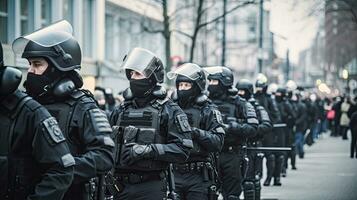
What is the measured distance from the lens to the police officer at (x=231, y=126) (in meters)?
9.68

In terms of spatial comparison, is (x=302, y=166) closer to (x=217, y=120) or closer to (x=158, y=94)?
(x=217, y=120)

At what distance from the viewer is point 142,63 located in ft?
21.9

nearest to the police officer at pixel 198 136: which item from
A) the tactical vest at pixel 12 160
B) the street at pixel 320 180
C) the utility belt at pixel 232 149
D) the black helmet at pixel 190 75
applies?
the black helmet at pixel 190 75

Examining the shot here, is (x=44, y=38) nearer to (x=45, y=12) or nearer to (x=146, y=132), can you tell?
(x=146, y=132)

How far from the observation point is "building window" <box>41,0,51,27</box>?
875 inches

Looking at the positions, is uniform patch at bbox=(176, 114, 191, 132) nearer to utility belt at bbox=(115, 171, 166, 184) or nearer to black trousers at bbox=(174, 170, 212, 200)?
utility belt at bbox=(115, 171, 166, 184)

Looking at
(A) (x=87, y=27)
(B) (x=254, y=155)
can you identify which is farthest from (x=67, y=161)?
(A) (x=87, y=27)

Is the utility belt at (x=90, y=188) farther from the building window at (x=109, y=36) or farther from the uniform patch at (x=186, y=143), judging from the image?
the building window at (x=109, y=36)

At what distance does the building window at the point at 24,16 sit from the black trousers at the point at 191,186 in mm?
13790

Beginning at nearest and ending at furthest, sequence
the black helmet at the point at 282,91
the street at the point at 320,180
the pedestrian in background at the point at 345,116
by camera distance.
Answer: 1. the street at the point at 320,180
2. the black helmet at the point at 282,91
3. the pedestrian in background at the point at 345,116

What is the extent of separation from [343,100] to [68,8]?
15887 millimetres

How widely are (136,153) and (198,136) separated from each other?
165 centimetres

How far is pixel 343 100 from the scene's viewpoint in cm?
3512

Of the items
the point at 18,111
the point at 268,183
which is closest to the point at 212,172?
the point at 18,111
